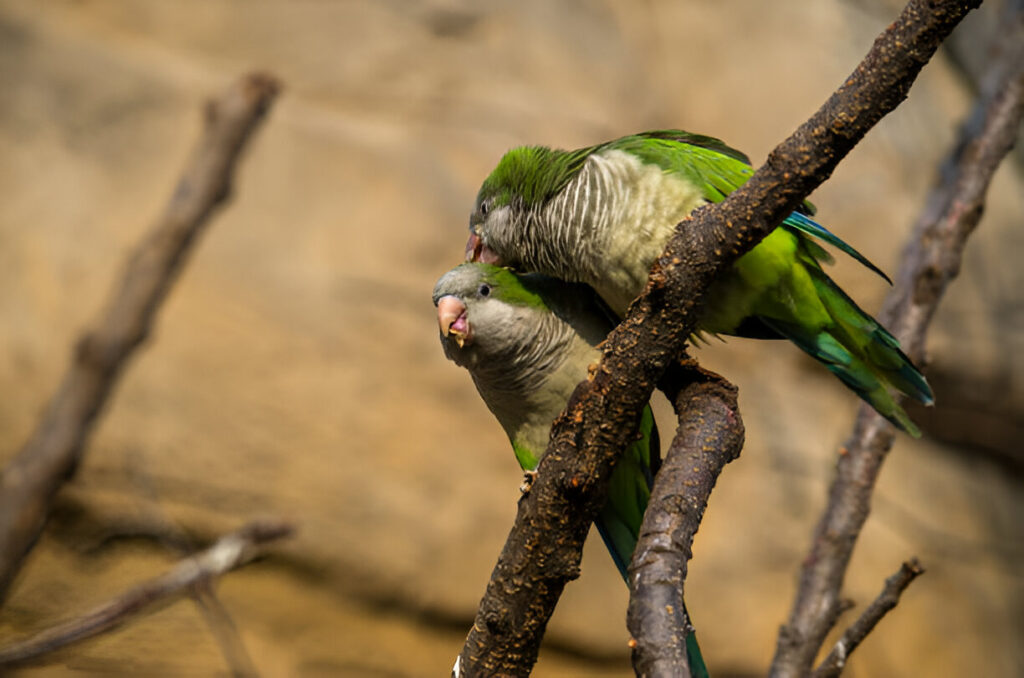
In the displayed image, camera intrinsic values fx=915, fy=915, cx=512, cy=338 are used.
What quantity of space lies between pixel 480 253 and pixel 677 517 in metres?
1.32

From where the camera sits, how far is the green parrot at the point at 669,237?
2135mm

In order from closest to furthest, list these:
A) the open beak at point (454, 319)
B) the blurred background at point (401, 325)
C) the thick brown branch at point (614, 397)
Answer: the thick brown branch at point (614, 397) → the open beak at point (454, 319) → the blurred background at point (401, 325)

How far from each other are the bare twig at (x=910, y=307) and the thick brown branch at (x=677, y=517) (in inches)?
42.0

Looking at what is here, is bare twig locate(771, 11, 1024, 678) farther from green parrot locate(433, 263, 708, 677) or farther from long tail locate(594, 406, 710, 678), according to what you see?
green parrot locate(433, 263, 708, 677)

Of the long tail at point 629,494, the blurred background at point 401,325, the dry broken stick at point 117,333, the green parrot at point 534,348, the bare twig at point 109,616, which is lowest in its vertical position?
the bare twig at point 109,616

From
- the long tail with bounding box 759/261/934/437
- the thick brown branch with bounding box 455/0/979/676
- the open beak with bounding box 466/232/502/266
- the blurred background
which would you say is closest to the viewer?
the thick brown branch with bounding box 455/0/979/676

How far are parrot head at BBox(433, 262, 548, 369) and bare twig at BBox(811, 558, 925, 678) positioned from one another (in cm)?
113

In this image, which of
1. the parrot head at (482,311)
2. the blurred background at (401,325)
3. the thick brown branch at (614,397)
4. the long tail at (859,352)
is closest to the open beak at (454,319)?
→ the parrot head at (482,311)

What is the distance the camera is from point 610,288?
2.20 metres

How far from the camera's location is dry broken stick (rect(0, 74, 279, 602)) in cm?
128

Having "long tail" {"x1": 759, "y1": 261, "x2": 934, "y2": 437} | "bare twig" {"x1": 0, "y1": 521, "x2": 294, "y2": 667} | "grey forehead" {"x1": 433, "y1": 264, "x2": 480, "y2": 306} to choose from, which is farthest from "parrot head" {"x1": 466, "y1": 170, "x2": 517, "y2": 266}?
"bare twig" {"x1": 0, "y1": 521, "x2": 294, "y2": 667}

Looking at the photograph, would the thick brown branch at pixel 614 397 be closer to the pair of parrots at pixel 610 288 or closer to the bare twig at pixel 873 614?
the pair of parrots at pixel 610 288

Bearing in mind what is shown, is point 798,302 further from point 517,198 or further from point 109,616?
point 109,616

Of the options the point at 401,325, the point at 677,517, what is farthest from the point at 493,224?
the point at 401,325
